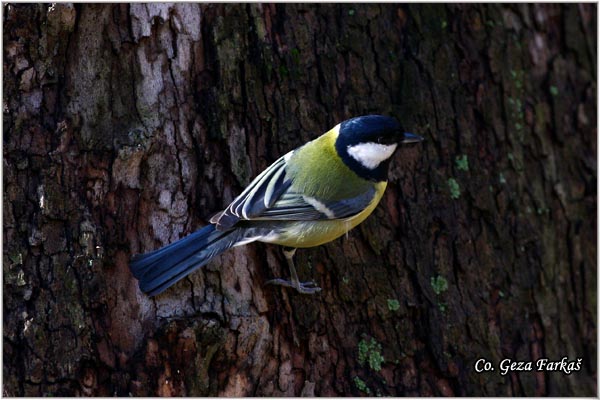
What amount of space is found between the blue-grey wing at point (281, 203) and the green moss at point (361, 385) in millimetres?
732

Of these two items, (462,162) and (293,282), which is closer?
(293,282)

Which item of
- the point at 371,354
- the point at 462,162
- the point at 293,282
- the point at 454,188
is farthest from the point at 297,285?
the point at 462,162

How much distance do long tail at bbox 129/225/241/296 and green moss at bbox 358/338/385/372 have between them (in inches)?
32.3

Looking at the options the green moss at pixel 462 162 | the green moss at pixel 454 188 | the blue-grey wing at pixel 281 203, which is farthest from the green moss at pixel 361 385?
the green moss at pixel 462 162

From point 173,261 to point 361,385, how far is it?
104 centimetres

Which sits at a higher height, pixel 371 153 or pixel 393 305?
pixel 371 153

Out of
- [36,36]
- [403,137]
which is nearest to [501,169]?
[403,137]

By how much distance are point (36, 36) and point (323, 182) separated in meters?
1.37

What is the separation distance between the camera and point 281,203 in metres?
3.06

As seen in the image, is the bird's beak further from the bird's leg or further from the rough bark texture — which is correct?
the bird's leg

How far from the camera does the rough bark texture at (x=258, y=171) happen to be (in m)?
2.76

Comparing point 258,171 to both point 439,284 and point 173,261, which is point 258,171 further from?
point 439,284

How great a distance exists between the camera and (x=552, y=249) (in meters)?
3.78

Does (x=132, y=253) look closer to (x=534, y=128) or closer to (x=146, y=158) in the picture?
(x=146, y=158)
